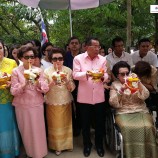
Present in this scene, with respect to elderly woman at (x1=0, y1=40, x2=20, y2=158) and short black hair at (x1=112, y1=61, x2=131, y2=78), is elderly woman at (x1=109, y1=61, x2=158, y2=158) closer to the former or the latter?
short black hair at (x1=112, y1=61, x2=131, y2=78)

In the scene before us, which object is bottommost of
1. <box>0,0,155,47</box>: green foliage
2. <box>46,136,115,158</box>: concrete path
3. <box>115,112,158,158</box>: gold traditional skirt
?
<box>46,136,115,158</box>: concrete path

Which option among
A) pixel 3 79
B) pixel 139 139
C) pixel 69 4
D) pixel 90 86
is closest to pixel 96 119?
pixel 90 86

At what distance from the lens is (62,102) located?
146 inches

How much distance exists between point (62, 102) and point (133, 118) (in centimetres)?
97

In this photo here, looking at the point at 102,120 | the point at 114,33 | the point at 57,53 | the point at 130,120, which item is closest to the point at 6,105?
the point at 57,53

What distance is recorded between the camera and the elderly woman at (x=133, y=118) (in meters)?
3.41

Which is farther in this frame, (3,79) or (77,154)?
(77,154)

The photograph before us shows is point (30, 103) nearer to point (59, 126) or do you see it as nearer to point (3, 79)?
point (3, 79)

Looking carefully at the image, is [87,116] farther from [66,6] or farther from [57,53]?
[66,6]

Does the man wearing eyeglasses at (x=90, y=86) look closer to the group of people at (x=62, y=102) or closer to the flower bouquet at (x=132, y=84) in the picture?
the group of people at (x=62, y=102)

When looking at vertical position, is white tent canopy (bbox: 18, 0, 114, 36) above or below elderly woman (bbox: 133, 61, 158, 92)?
above

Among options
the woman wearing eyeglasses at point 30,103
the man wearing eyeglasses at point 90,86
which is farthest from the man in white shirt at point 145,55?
the woman wearing eyeglasses at point 30,103

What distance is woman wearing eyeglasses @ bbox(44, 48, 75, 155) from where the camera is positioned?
3.60 metres

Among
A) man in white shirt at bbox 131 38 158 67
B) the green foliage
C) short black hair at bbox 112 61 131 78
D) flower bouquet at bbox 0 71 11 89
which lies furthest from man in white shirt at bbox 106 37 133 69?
the green foliage
